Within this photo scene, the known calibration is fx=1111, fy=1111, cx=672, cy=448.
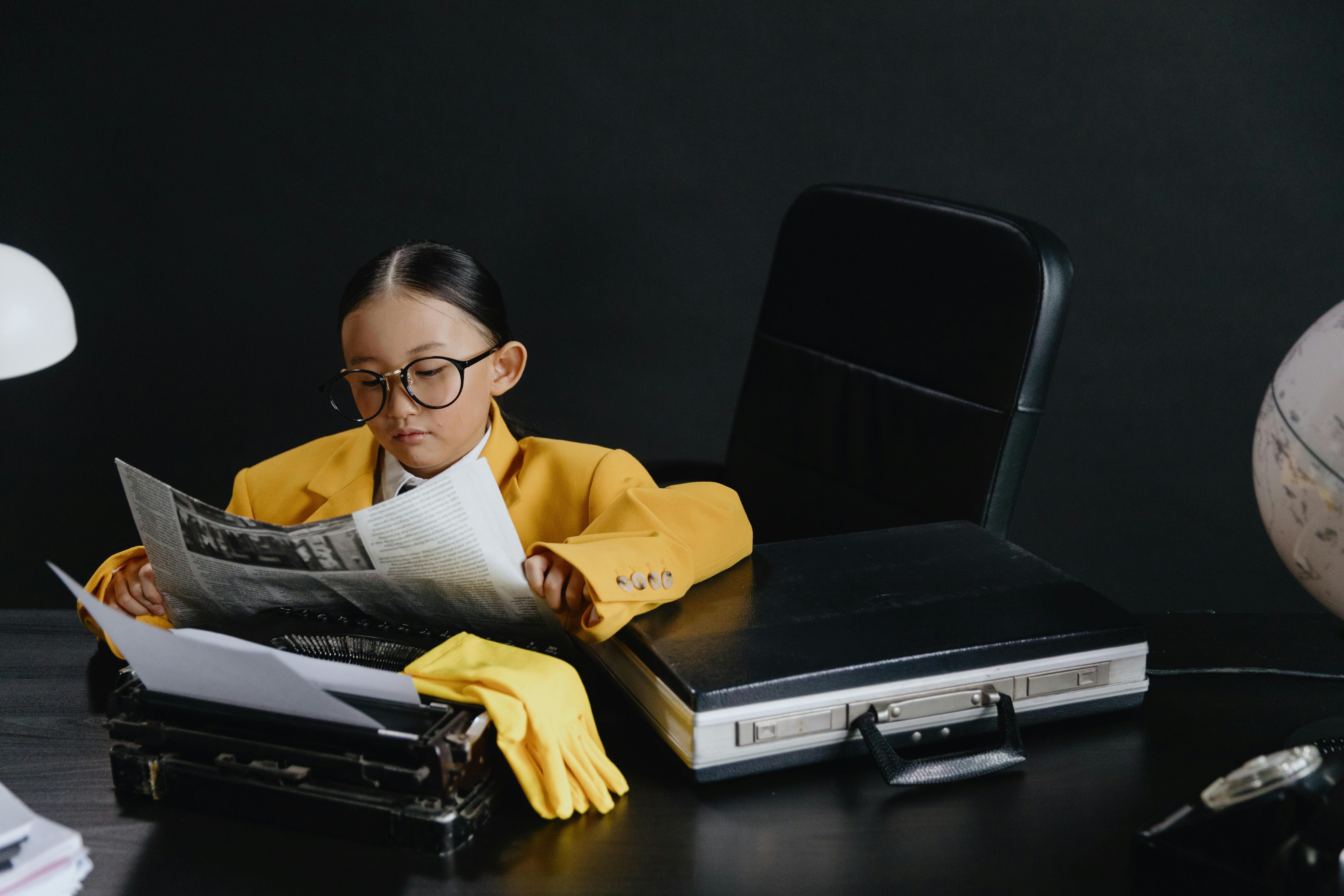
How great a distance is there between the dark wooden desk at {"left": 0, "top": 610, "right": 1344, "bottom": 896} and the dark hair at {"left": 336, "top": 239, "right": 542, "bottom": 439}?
503 mm

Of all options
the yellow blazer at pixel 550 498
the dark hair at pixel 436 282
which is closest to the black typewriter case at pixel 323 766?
the yellow blazer at pixel 550 498

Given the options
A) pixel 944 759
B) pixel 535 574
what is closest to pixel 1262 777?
pixel 944 759

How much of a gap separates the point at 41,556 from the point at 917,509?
2.08m

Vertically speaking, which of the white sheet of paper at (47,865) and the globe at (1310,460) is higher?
the globe at (1310,460)

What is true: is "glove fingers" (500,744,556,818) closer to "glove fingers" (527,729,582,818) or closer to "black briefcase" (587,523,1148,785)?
"glove fingers" (527,729,582,818)

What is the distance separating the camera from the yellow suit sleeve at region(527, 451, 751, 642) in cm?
91

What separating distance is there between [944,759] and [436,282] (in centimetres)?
74

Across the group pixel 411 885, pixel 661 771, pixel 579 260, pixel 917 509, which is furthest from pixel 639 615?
pixel 579 260

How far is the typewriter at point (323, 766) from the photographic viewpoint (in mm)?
745

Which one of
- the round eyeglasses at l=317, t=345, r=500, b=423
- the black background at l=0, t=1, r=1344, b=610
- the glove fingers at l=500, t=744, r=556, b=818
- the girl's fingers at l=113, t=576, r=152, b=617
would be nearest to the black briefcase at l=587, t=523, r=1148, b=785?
the glove fingers at l=500, t=744, r=556, b=818

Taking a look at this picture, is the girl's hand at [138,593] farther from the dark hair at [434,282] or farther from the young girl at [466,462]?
the dark hair at [434,282]

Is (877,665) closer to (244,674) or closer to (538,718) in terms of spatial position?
(538,718)

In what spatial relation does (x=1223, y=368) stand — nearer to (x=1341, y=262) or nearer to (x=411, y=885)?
(x=1341, y=262)

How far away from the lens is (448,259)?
1.27 meters
